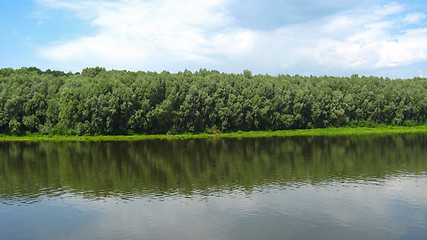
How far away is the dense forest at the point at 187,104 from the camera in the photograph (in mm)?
89688

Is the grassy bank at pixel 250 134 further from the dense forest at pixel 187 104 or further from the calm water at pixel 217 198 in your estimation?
the calm water at pixel 217 198

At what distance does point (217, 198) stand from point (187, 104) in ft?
218

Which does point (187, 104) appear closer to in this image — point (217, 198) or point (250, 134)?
point (250, 134)

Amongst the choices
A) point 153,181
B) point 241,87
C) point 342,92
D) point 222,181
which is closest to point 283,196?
point 222,181

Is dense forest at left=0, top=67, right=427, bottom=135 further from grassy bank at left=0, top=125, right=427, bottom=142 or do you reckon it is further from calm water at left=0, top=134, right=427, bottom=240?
calm water at left=0, top=134, right=427, bottom=240

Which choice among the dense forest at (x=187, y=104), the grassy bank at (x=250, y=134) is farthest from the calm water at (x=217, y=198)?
the dense forest at (x=187, y=104)

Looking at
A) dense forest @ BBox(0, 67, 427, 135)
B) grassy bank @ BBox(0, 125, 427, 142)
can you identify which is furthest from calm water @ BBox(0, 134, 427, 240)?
dense forest @ BBox(0, 67, 427, 135)

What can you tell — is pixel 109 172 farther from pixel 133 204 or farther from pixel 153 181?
pixel 133 204

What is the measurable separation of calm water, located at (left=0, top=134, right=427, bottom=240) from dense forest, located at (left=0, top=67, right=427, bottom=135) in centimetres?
4051

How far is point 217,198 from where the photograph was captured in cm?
2933

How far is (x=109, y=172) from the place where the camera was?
41500 millimetres

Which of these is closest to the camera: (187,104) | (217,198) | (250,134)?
(217,198)

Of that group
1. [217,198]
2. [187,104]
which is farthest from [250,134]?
[217,198]

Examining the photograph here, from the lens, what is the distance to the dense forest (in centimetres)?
8969
